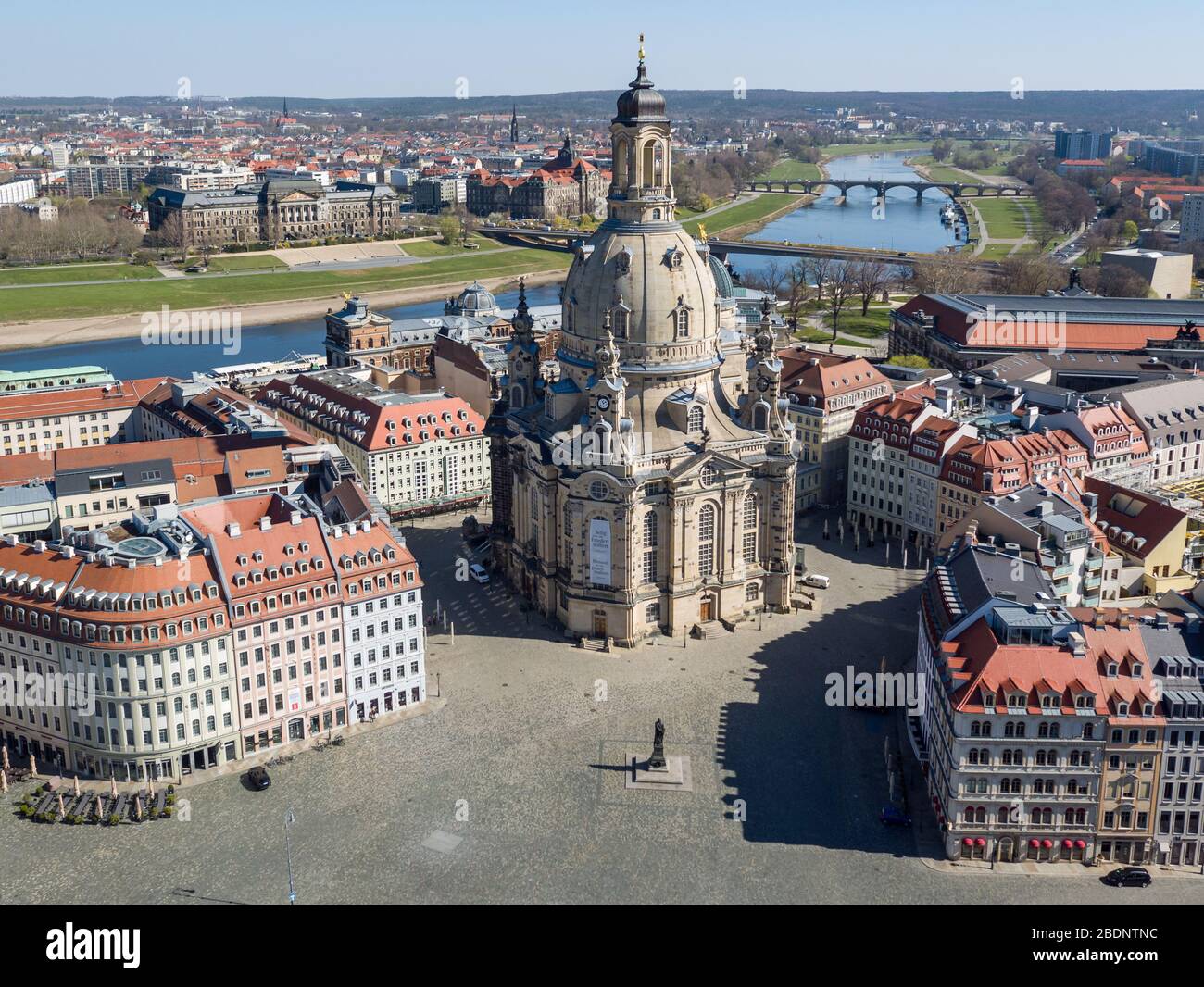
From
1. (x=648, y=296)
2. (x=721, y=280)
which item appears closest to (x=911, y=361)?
(x=721, y=280)

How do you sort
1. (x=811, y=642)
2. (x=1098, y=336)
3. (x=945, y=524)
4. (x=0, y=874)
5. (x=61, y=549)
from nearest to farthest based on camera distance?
(x=0, y=874), (x=61, y=549), (x=811, y=642), (x=945, y=524), (x=1098, y=336)

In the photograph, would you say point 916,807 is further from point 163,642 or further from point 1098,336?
point 1098,336

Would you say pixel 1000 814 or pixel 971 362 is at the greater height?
pixel 971 362

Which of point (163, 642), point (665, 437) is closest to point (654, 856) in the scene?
point (163, 642)

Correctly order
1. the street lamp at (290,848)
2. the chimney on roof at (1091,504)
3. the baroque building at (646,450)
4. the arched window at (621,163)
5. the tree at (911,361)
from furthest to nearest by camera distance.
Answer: the tree at (911,361)
the arched window at (621,163)
the chimney on roof at (1091,504)
the baroque building at (646,450)
the street lamp at (290,848)

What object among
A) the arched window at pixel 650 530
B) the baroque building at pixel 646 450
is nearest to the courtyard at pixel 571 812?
the baroque building at pixel 646 450

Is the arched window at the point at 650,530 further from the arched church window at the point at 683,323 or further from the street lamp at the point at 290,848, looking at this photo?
the street lamp at the point at 290,848

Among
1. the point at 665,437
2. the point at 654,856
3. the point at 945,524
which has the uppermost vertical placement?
the point at 665,437

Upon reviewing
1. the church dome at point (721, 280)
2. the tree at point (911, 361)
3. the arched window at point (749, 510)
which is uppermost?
the church dome at point (721, 280)
